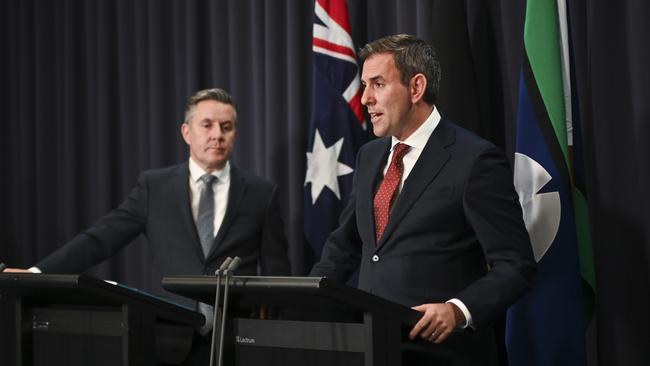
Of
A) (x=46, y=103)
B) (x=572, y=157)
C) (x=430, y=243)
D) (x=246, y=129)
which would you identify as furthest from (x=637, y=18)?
(x=46, y=103)

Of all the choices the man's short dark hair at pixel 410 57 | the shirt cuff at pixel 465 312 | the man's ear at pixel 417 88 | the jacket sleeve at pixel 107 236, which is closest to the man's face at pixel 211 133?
the jacket sleeve at pixel 107 236

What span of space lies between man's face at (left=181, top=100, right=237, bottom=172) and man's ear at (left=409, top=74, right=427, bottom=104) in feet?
4.85

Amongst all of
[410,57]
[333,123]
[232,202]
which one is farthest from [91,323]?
[333,123]

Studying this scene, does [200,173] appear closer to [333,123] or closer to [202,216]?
[202,216]

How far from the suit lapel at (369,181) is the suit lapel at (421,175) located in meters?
0.09

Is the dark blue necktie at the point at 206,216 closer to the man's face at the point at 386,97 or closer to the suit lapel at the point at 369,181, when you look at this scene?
the suit lapel at the point at 369,181

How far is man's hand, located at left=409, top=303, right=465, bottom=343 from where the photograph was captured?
88.6 inches

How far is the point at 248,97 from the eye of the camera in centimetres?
526

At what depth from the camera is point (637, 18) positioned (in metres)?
3.79

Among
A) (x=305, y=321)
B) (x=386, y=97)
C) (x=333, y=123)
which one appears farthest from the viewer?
(x=333, y=123)

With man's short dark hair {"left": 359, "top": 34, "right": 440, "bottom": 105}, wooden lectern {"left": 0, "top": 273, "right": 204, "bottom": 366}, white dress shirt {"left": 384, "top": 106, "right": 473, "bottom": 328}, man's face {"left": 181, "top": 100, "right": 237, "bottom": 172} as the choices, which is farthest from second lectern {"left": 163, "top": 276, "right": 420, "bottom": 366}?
man's face {"left": 181, "top": 100, "right": 237, "bottom": 172}

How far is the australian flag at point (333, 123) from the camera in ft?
14.7

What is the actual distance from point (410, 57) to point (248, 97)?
7.91 ft

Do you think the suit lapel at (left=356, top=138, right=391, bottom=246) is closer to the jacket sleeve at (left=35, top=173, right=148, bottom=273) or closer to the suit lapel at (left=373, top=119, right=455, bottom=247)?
the suit lapel at (left=373, top=119, right=455, bottom=247)
